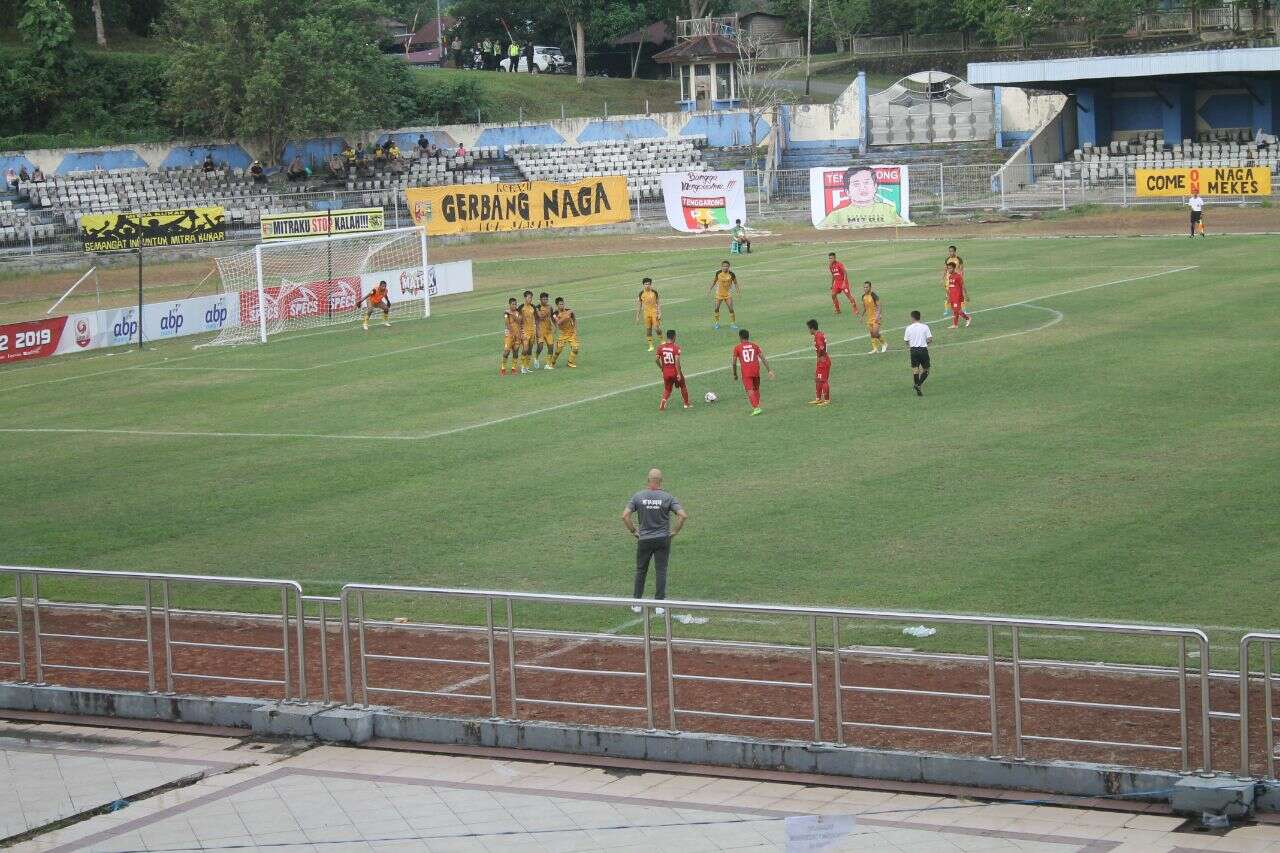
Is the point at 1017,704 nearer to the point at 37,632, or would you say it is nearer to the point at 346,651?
the point at 346,651

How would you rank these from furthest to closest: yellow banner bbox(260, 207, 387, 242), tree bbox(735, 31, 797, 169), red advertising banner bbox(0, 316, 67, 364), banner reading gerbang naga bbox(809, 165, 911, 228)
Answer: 1. tree bbox(735, 31, 797, 169)
2. banner reading gerbang naga bbox(809, 165, 911, 228)
3. yellow banner bbox(260, 207, 387, 242)
4. red advertising banner bbox(0, 316, 67, 364)

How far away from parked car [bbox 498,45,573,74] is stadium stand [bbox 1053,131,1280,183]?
164 feet

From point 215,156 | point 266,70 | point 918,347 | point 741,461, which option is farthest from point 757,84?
point 741,461

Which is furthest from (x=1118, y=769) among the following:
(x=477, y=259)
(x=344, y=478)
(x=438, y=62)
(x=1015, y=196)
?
(x=438, y=62)

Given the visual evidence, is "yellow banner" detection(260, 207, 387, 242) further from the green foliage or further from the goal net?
the green foliage

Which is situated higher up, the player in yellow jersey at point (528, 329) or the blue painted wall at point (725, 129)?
the blue painted wall at point (725, 129)

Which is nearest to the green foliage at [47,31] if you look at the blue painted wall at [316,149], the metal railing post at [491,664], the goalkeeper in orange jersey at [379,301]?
the blue painted wall at [316,149]

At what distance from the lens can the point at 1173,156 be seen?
74.8 metres

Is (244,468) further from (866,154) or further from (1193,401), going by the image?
(866,154)

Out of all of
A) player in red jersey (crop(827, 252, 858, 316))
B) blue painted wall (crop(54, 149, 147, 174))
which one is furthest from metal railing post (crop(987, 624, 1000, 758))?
blue painted wall (crop(54, 149, 147, 174))

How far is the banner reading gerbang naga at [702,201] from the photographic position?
225 feet

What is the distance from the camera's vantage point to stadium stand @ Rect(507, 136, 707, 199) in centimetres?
8425

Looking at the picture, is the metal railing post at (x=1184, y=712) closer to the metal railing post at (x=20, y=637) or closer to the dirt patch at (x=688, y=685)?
the dirt patch at (x=688, y=685)

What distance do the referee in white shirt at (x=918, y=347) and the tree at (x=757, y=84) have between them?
5331 cm
